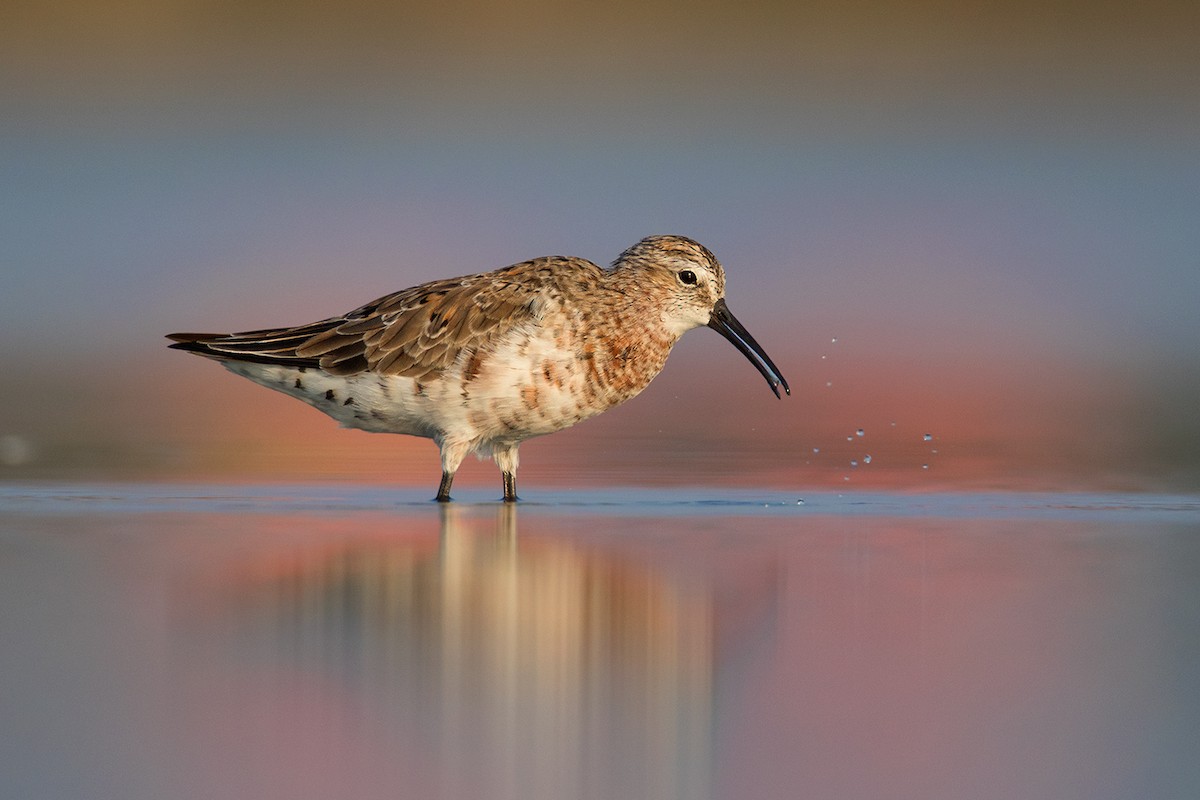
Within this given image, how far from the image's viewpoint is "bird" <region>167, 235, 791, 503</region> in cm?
871

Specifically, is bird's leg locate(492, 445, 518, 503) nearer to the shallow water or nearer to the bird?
the bird

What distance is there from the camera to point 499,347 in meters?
8.69

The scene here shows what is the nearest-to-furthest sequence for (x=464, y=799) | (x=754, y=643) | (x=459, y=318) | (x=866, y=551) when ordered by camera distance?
(x=464, y=799), (x=754, y=643), (x=866, y=551), (x=459, y=318)

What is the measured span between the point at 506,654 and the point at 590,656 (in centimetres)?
26

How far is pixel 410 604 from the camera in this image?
4992 mm

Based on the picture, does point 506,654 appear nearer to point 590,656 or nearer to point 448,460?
point 590,656

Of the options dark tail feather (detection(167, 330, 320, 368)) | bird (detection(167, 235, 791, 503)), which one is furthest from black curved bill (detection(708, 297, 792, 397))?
dark tail feather (detection(167, 330, 320, 368))

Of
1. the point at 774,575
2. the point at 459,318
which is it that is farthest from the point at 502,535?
the point at 459,318

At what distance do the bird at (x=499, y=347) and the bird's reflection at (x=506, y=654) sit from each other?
7.70 ft

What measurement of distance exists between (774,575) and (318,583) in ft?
6.20

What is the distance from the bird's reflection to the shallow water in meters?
0.01

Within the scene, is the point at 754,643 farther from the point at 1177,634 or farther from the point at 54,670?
the point at 54,670

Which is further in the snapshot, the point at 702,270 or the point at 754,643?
the point at 702,270

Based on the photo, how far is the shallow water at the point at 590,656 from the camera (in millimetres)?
3297
